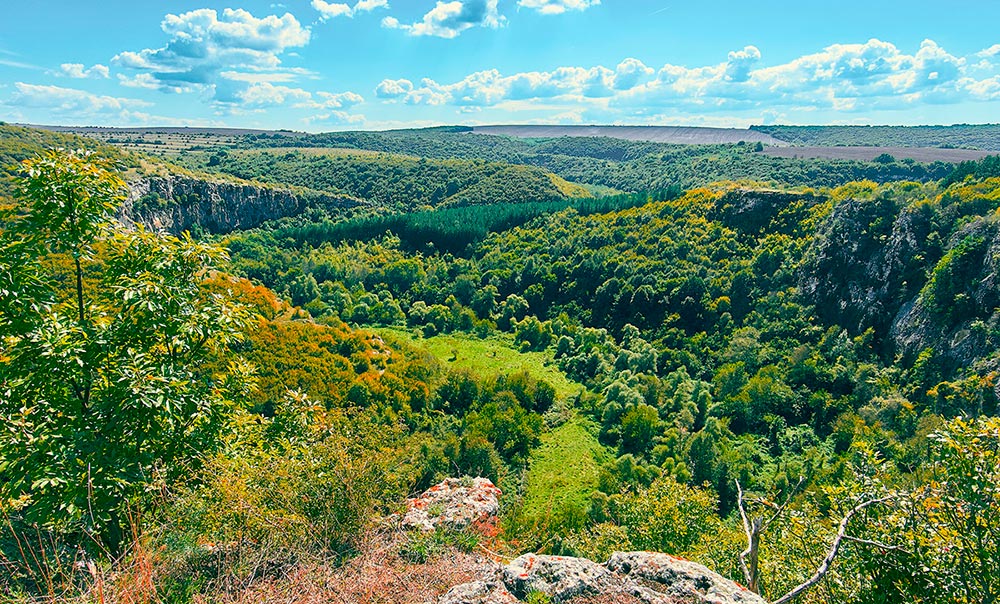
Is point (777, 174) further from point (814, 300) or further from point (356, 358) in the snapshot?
point (356, 358)

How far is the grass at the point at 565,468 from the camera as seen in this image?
1806 inches

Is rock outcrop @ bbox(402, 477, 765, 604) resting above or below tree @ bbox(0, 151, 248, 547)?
below

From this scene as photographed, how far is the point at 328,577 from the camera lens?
8.37m

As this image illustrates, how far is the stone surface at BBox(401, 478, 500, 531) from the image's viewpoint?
1314cm

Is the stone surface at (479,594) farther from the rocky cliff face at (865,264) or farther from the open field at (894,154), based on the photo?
the open field at (894,154)

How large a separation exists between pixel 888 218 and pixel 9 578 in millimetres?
83895

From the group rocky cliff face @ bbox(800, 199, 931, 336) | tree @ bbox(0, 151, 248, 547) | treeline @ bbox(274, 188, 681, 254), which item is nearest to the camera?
tree @ bbox(0, 151, 248, 547)

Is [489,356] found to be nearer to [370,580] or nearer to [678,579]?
[370,580]

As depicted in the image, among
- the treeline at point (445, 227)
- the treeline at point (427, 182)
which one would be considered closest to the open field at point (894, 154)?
the treeline at point (427, 182)

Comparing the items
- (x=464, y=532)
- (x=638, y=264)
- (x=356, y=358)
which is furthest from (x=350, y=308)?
(x=464, y=532)

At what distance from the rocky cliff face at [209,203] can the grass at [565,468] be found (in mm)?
91601

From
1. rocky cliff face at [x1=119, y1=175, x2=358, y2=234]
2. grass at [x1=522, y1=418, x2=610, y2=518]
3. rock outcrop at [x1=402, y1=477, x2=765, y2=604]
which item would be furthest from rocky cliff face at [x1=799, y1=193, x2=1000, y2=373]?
rocky cliff face at [x1=119, y1=175, x2=358, y2=234]

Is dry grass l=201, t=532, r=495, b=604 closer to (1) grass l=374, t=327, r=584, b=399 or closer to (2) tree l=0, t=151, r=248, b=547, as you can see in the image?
(2) tree l=0, t=151, r=248, b=547

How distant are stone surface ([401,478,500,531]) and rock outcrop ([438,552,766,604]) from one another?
3.22 meters
